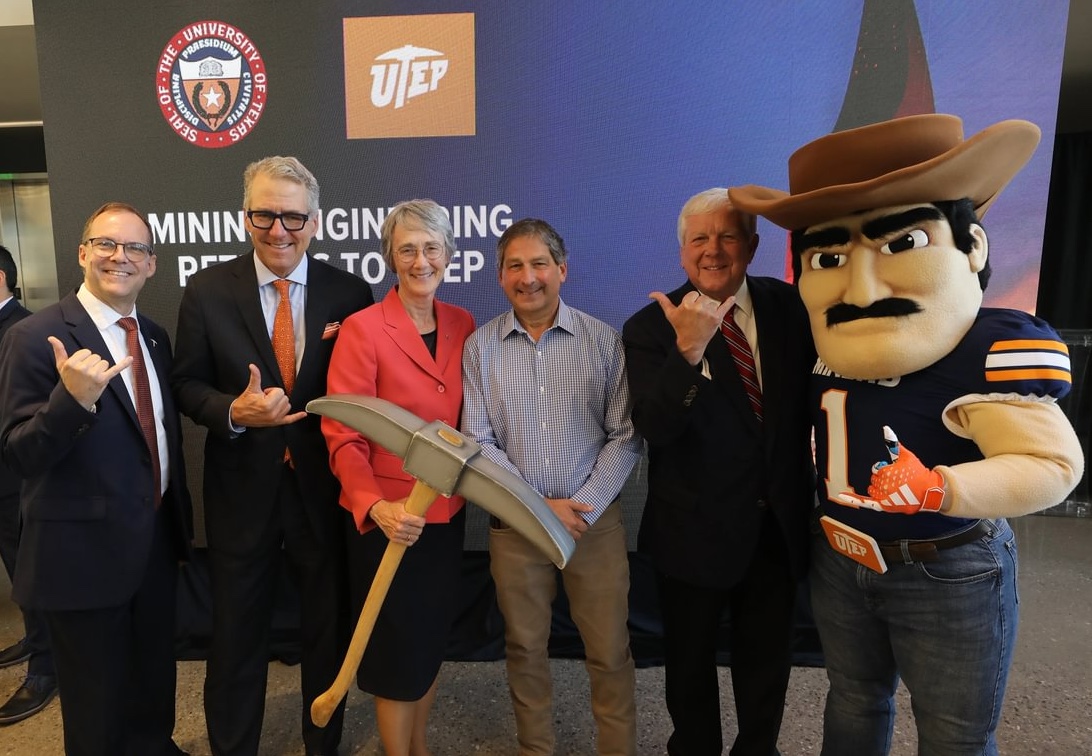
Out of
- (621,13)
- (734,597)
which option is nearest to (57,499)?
(734,597)

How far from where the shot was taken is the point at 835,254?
138 cm

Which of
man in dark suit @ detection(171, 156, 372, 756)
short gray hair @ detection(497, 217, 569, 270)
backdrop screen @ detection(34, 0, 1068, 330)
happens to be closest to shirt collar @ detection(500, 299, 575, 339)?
short gray hair @ detection(497, 217, 569, 270)

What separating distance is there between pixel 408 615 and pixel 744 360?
1.22m

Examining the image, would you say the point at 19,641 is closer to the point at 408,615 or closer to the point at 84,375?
the point at 84,375

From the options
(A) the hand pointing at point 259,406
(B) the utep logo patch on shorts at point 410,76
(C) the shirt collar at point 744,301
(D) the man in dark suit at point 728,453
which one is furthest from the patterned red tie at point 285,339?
(C) the shirt collar at point 744,301

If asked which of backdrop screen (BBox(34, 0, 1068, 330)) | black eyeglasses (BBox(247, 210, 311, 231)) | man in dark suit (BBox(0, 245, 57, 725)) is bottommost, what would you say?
man in dark suit (BBox(0, 245, 57, 725))

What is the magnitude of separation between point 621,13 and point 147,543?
2.67 meters

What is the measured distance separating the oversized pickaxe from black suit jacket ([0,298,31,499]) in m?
2.33

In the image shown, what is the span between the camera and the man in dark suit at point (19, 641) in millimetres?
2396

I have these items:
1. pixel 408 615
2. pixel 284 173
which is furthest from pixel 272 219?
pixel 408 615

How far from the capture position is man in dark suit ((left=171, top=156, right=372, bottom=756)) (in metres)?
1.82

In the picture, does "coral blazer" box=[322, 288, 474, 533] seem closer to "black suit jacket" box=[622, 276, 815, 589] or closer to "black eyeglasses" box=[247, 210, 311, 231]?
"black eyeglasses" box=[247, 210, 311, 231]

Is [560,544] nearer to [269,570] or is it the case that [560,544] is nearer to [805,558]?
[805,558]

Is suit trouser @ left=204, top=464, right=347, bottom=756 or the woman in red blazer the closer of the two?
the woman in red blazer
